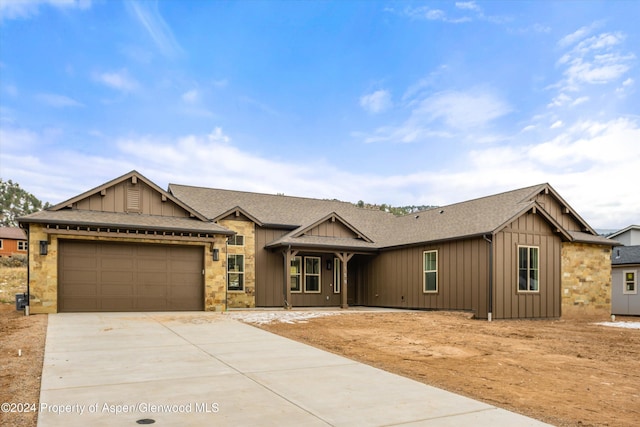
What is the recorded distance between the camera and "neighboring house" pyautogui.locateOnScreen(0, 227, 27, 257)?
50.8 metres

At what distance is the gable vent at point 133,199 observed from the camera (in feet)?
56.0

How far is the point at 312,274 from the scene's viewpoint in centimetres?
2241

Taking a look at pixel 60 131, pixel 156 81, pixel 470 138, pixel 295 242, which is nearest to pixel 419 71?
pixel 470 138

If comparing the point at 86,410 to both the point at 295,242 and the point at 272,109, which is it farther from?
the point at 272,109

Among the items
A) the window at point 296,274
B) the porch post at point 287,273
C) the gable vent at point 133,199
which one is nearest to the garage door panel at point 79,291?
the gable vent at point 133,199

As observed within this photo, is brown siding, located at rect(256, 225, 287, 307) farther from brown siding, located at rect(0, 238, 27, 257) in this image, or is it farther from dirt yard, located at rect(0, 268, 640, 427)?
brown siding, located at rect(0, 238, 27, 257)

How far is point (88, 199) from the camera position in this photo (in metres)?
16.6

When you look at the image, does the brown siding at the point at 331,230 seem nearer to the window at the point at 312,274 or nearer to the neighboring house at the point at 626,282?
→ the window at the point at 312,274

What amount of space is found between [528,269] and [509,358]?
950 centimetres

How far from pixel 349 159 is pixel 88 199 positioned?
58.9 feet

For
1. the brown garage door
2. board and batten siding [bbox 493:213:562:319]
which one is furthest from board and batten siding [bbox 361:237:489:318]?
the brown garage door

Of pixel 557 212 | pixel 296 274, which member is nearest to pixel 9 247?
pixel 296 274

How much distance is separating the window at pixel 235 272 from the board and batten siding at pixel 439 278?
6.53 m

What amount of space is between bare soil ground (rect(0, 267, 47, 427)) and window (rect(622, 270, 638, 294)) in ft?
87.1
